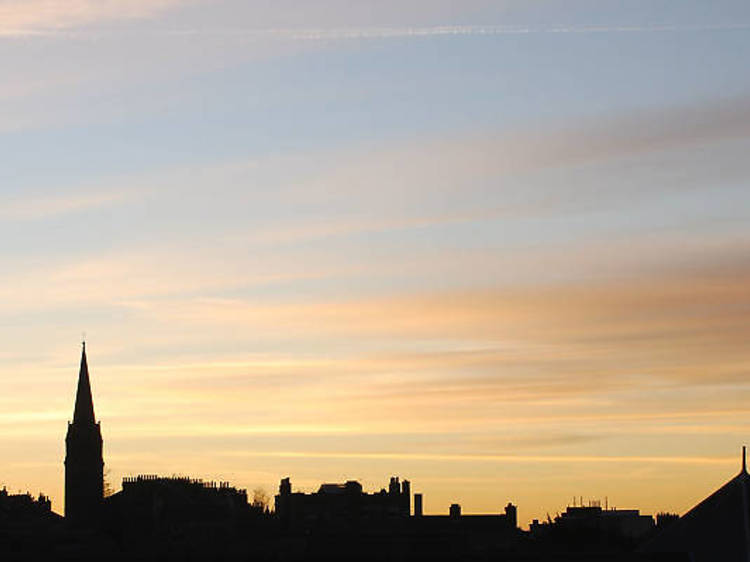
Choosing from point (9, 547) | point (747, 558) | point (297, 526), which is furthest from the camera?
point (297, 526)

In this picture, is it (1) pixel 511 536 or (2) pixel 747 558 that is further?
(1) pixel 511 536

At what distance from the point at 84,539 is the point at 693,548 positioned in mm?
125414

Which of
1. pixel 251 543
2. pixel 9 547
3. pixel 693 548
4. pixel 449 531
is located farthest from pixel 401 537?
pixel 693 548

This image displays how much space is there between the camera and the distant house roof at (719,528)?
176 feet

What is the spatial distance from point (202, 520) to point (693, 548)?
14578 cm

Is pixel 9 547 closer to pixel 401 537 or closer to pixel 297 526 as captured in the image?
pixel 401 537

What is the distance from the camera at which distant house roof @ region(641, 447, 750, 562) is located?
176 feet

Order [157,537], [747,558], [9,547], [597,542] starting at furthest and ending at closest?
[157,537]
[597,542]
[9,547]
[747,558]

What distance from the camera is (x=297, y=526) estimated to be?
652 feet

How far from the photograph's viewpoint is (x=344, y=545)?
160 metres

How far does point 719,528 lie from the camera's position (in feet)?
180

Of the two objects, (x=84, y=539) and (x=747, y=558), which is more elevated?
(x=84, y=539)

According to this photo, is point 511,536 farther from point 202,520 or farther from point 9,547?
point 9,547

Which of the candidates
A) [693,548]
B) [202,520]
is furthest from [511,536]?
[693,548]
